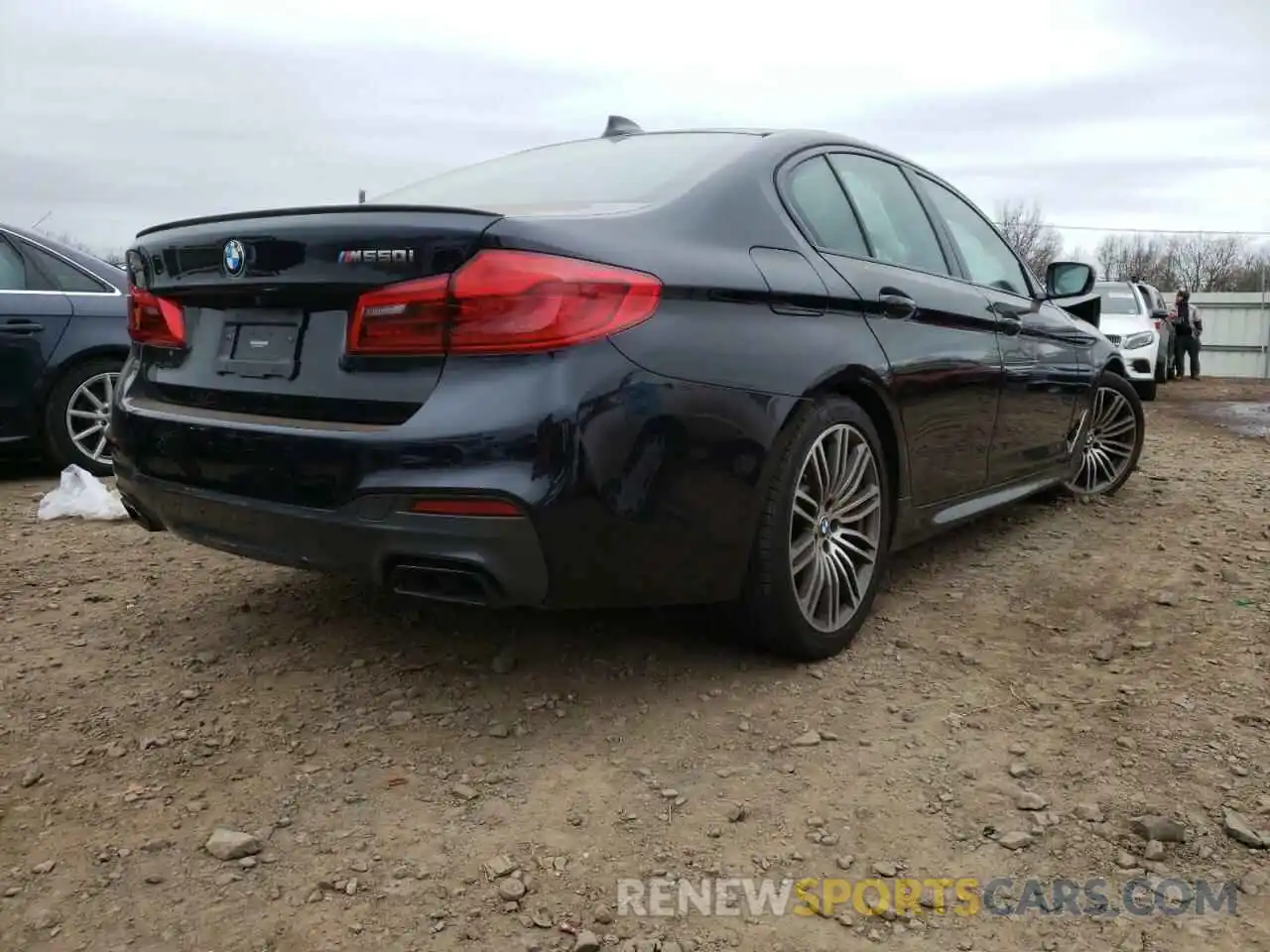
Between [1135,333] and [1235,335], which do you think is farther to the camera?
[1235,335]

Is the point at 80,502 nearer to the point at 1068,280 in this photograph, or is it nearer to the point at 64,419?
the point at 64,419

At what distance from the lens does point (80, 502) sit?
475 cm

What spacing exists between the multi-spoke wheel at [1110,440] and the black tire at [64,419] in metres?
4.84

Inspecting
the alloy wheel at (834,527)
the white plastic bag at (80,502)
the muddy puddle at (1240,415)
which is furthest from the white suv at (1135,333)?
the white plastic bag at (80,502)

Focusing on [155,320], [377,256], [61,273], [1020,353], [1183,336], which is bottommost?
[1183,336]

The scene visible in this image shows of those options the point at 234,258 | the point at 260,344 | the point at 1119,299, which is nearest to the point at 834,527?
the point at 260,344

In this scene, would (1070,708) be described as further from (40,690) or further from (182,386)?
(40,690)

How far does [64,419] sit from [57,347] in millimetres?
367

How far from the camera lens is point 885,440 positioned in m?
3.28

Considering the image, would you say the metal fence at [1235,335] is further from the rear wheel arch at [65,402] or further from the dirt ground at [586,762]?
the rear wheel arch at [65,402]

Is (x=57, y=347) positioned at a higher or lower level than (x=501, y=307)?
lower

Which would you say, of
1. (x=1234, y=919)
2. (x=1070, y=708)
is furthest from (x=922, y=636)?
(x=1234, y=919)

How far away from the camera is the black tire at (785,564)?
9.03 feet

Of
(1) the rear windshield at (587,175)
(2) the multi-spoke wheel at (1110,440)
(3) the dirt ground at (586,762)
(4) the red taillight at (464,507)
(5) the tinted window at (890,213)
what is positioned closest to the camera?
(3) the dirt ground at (586,762)
